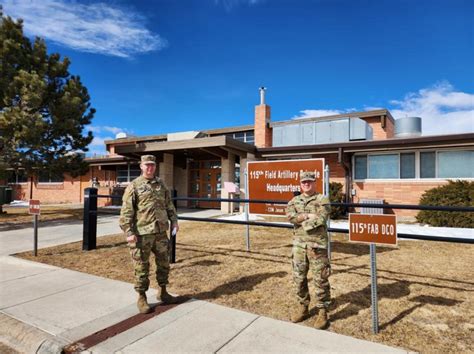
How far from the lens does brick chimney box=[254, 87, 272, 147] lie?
2236 cm

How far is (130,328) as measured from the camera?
3.15 m

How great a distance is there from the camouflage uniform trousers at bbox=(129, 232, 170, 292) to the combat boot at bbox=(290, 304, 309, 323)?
1.54m

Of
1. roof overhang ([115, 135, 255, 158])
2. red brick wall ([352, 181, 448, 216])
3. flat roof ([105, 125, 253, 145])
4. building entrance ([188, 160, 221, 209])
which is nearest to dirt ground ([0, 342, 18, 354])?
roof overhang ([115, 135, 255, 158])

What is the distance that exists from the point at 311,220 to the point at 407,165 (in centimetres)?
1207

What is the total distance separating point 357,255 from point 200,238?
3976 mm

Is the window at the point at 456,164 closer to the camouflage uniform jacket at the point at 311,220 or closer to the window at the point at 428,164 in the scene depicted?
the window at the point at 428,164

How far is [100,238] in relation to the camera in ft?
27.3

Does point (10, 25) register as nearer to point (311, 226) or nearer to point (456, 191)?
point (311, 226)

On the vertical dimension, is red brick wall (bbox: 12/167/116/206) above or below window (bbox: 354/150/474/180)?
below

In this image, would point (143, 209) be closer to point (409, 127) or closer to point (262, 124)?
point (262, 124)

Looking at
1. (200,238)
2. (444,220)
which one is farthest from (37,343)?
(444,220)

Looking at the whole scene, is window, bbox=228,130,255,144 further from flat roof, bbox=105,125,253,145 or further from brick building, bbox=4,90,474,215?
brick building, bbox=4,90,474,215

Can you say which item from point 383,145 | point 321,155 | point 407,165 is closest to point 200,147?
point 321,155

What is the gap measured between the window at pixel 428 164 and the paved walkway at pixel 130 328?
40.1ft
